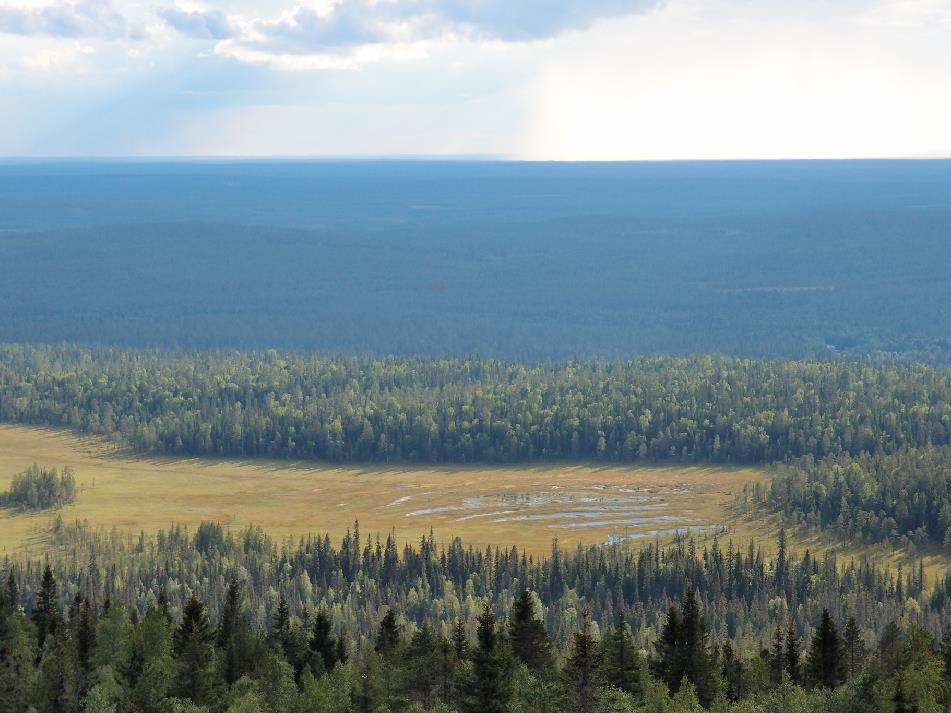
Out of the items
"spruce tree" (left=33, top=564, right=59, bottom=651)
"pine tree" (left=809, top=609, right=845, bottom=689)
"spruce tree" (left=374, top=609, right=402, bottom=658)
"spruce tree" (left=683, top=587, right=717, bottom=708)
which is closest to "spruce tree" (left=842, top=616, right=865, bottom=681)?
"pine tree" (left=809, top=609, right=845, bottom=689)

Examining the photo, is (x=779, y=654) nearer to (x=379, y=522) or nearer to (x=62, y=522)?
(x=379, y=522)

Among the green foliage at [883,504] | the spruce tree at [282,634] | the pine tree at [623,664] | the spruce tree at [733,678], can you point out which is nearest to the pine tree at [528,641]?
the pine tree at [623,664]

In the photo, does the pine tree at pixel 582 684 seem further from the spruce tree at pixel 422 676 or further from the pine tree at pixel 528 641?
the pine tree at pixel 528 641

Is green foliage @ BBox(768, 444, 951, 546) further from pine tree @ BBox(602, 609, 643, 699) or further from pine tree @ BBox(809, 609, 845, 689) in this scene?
pine tree @ BBox(602, 609, 643, 699)

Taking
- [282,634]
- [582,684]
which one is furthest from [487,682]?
[282,634]

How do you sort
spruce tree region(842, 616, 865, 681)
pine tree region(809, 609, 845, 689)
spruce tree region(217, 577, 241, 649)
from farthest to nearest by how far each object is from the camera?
spruce tree region(217, 577, 241, 649)
spruce tree region(842, 616, 865, 681)
pine tree region(809, 609, 845, 689)
